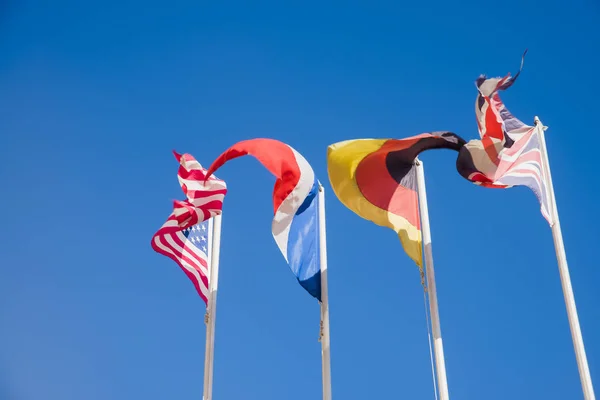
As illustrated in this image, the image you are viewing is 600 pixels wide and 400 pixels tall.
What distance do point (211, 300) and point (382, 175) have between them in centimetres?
505

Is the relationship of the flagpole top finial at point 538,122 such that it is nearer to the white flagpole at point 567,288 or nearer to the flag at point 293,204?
the white flagpole at point 567,288

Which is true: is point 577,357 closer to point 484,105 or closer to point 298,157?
point 484,105

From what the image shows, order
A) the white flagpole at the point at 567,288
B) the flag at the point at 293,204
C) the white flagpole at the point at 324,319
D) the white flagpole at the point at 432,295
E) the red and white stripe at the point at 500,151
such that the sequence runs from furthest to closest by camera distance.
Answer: the flag at the point at 293,204
the white flagpole at the point at 324,319
the red and white stripe at the point at 500,151
the white flagpole at the point at 432,295
the white flagpole at the point at 567,288

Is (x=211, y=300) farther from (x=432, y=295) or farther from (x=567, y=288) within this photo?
(x=567, y=288)

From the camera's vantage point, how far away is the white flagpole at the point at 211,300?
19.0m

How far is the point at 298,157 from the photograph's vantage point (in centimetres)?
1916

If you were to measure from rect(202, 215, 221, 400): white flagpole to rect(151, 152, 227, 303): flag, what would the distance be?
0.73 ft

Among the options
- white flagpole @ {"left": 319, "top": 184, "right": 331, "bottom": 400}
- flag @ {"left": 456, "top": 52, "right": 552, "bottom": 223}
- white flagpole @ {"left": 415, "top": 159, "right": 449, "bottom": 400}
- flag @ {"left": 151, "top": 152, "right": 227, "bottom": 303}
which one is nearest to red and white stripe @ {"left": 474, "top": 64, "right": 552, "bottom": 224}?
flag @ {"left": 456, "top": 52, "right": 552, "bottom": 223}

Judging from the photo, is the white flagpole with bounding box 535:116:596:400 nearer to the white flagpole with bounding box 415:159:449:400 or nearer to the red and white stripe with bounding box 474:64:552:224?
the red and white stripe with bounding box 474:64:552:224

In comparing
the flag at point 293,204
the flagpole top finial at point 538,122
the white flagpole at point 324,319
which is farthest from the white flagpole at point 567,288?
the flag at point 293,204

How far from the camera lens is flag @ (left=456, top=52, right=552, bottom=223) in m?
17.5

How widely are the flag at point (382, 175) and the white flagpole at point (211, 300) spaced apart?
3.75 m

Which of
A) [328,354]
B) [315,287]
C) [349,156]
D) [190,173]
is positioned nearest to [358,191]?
[349,156]

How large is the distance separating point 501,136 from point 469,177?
1139 millimetres
